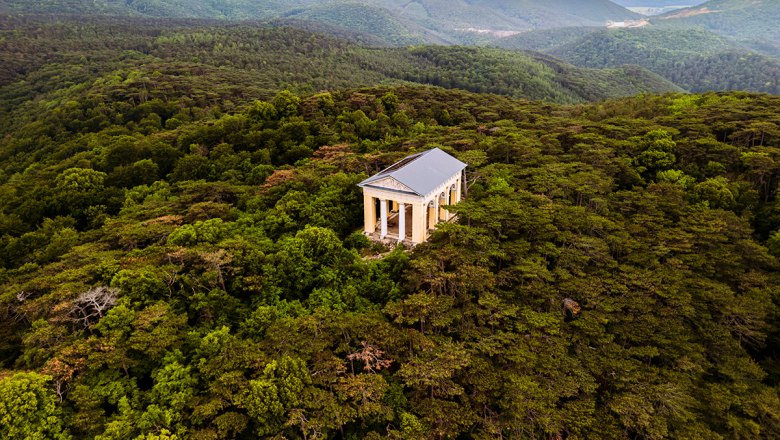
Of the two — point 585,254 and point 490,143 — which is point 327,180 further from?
point 585,254

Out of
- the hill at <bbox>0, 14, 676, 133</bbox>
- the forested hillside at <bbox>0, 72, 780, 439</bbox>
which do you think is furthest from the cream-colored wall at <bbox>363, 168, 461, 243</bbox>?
the hill at <bbox>0, 14, 676, 133</bbox>

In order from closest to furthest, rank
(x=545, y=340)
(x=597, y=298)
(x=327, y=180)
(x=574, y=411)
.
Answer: (x=574, y=411) → (x=545, y=340) → (x=597, y=298) → (x=327, y=180)

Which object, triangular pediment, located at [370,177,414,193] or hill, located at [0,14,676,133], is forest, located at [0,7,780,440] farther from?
hill, located at [0,14,676,133]

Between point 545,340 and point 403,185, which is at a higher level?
point 403,185

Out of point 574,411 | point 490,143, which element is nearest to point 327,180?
point 490,143

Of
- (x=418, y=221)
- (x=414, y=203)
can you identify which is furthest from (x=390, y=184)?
(x=418, y=221)

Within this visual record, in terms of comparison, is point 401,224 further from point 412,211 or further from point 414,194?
point 414,194
